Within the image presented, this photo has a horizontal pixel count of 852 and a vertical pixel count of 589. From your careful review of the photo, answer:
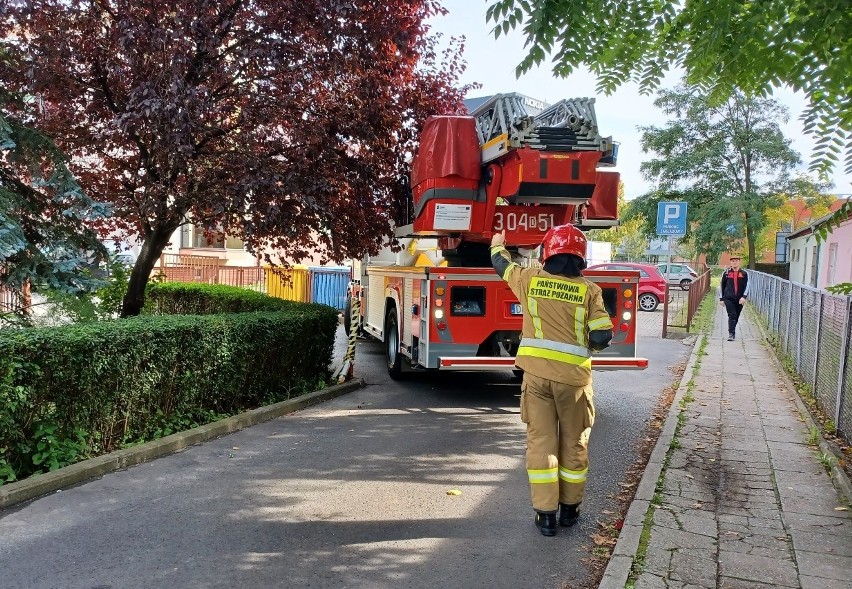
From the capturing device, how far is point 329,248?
348 inches

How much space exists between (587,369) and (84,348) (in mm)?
3530

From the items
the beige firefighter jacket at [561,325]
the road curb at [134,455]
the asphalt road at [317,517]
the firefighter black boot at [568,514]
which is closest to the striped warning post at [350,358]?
the road curb at [134,455]

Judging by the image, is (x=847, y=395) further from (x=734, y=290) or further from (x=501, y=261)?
(x=734, y=290)

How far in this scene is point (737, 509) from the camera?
480cm

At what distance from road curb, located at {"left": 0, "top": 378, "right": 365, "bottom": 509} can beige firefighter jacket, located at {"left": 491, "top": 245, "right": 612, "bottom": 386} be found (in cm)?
307

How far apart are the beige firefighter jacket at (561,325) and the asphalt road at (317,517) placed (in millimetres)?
1019

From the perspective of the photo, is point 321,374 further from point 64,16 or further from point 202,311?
point 64,16

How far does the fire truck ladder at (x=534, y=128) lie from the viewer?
7113 mm

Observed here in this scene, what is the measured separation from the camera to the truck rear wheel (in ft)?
31.8

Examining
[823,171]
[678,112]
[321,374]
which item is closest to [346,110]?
[321,374]

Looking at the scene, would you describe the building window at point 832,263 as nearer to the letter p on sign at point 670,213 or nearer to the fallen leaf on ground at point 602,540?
the letter p on sign at point 670,213

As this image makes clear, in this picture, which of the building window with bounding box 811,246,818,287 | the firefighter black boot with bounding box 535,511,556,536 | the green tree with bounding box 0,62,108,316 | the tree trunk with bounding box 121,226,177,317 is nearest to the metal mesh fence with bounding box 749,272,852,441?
the firefighter black boot with bounding box 535,511,556,536

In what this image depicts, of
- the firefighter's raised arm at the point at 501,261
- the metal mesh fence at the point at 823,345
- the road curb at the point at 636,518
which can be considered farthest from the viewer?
the metal mesh fence at the point at 823,345

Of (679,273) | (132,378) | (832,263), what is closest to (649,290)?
(832,263)
